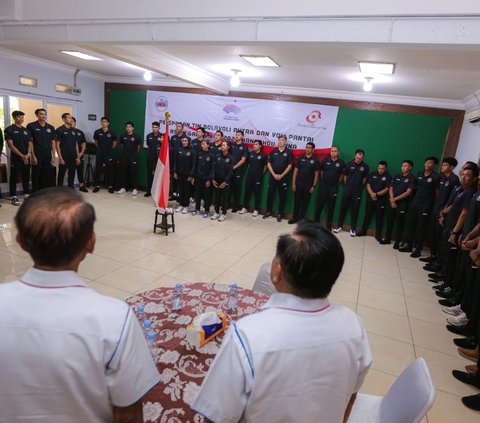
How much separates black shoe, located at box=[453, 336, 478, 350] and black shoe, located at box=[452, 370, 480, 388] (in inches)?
21.8

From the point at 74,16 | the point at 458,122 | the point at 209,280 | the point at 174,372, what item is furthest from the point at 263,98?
the point at 174,372

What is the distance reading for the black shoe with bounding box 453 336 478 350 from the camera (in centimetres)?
320

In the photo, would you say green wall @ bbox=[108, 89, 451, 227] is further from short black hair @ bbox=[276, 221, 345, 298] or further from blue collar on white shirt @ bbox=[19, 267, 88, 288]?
blue collar on white shirt @ bbox=[19, 267, 88, 288]

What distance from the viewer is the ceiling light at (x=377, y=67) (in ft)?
14.8

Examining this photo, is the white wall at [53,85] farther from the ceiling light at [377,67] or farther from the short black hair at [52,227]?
the short black hair at [52,227]

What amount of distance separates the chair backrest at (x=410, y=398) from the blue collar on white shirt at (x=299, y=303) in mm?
721

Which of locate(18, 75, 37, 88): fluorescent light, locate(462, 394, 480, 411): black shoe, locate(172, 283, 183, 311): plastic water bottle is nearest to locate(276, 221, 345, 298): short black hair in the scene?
locate(172, 283, 183, 311): plastic water bottle

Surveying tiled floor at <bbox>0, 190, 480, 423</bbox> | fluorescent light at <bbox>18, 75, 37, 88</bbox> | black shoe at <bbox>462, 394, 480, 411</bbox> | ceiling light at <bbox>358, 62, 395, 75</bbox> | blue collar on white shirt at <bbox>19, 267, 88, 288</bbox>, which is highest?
ceiling light at <bbox>358, 62, 395, 75</bbox>

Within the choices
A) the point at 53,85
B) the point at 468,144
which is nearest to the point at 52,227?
the point at 468,144

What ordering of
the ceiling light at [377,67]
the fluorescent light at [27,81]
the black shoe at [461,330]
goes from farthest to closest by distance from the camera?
the fluorescent light at [27,81]
the ceiling light at [377,67]
the black shoe at [461,330]

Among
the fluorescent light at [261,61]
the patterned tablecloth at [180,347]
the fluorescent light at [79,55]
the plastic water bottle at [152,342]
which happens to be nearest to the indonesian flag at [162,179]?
the fluorescent light at [261,61]

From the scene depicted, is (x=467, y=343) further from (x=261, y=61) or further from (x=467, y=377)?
(x=261, y=61)

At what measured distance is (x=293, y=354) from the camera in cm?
95

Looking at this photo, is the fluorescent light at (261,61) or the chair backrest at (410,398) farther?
the fluorescent light at (261,61)
